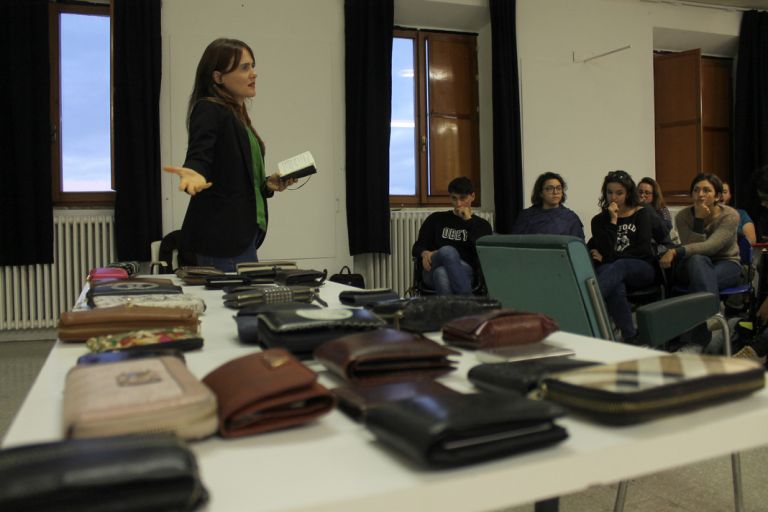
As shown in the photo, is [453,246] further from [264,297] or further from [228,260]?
[264,297]

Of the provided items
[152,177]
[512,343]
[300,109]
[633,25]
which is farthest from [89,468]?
[633,25]

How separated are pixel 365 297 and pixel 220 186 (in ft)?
2.80

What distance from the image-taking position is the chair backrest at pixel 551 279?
4.94 ft

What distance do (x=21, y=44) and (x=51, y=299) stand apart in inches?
72.6

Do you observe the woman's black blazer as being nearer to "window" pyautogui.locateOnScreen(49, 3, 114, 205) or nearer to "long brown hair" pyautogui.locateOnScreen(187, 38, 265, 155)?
"long brown hair" pyautogui.locateOnScreen(187, 38, 265, 155)

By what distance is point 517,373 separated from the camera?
76 cm

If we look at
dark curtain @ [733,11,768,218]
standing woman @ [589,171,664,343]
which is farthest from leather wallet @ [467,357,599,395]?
dark curtain @ [733,11,768,218]

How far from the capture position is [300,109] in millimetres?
5258

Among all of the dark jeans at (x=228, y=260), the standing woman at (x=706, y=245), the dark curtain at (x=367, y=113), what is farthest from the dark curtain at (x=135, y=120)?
the standing woman at (x=706, y=245)

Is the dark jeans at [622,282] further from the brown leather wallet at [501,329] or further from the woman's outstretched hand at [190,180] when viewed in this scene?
the brown leather wallet at [501,329]

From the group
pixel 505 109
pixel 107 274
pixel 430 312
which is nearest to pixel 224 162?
pixel 107 274

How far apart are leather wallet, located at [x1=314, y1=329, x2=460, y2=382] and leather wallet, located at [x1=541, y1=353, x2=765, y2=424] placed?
0.57ft

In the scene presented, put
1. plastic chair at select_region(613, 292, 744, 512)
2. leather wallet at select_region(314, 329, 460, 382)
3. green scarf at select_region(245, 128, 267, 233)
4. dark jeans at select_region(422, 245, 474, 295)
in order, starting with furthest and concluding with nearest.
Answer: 1. dark jeans at select_region(422, 245, 474, 295)
2. green scarf at select_region(245, 128, 267, 233)
3. plastic chair at select_region(613, 292, 744, 512)
4. leather wallet at select_region(314, 329, 460, 382)

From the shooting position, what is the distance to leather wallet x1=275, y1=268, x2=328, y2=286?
205cm
